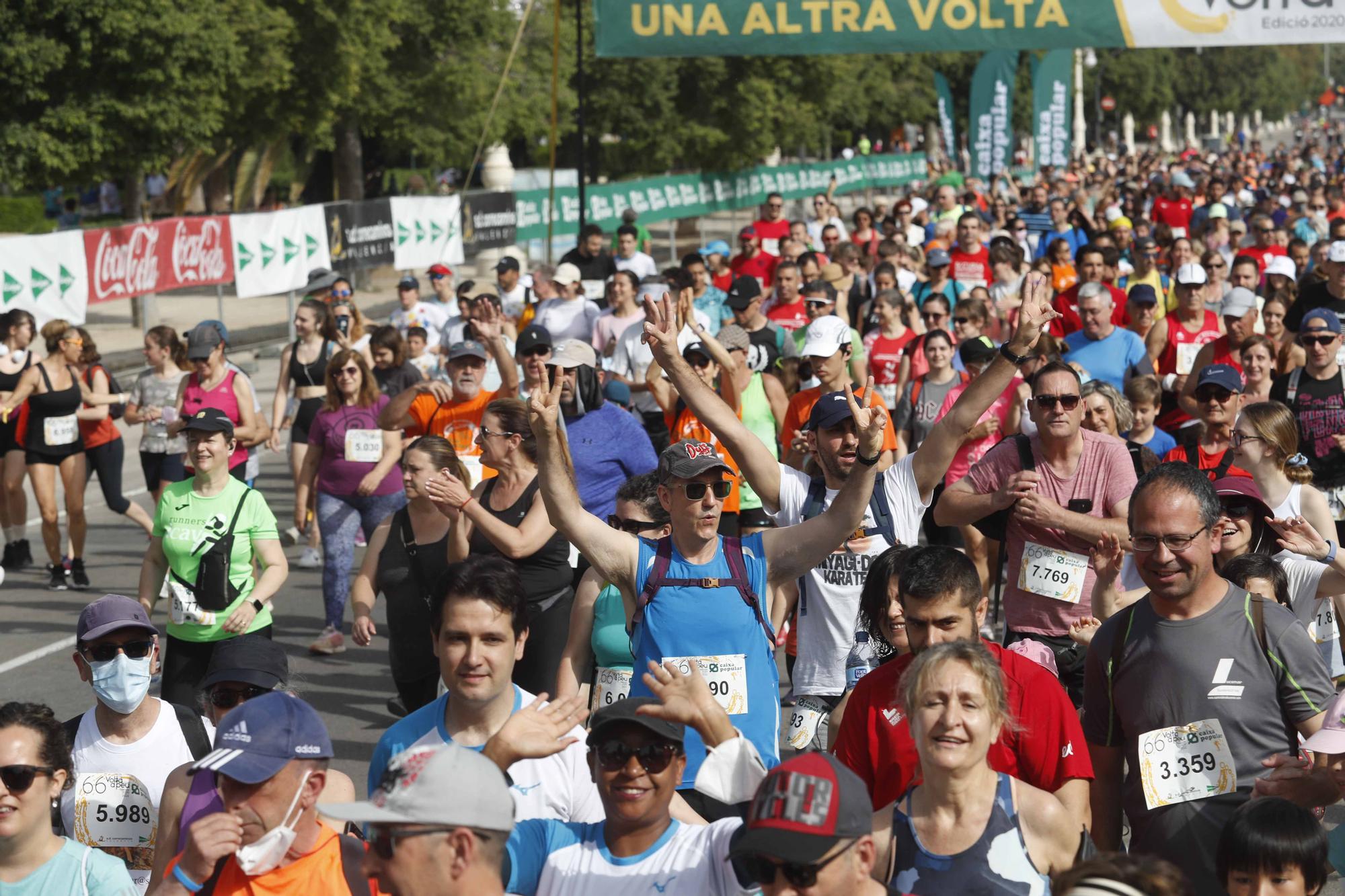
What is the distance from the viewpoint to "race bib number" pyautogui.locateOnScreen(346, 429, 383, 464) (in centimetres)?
1004

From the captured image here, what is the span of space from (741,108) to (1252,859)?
3680 centimetres

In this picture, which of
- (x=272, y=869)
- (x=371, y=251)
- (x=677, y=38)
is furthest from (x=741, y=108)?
(x=272, y=869)

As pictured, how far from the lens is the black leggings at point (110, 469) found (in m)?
12.2

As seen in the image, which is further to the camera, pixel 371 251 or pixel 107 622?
pixel 371 251

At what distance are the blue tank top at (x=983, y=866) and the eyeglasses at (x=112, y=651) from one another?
2475 millimetres

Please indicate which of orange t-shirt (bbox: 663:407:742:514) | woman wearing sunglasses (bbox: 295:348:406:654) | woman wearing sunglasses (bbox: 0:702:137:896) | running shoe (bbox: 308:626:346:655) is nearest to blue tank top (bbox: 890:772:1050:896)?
woman wearing sunglasses (bbox: 0:702:137:896)

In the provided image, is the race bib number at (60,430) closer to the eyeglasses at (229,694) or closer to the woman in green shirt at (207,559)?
the woman in green shirt at (207,559)

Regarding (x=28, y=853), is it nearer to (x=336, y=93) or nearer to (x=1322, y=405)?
(x=1322, y=405)

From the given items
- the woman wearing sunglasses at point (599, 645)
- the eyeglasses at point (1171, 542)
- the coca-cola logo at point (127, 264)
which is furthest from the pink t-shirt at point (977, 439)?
the coca-cola logo at point (127, 264)

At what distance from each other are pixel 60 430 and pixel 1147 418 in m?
6.97

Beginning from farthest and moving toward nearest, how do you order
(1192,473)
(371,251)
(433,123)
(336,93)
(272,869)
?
(433,123) → (336,93) → (371,251) → (1192,473) → (272,869)

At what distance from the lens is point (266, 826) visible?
3812 mm

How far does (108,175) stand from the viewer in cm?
2906

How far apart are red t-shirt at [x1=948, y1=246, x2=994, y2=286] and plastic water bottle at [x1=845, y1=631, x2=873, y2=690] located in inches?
349
